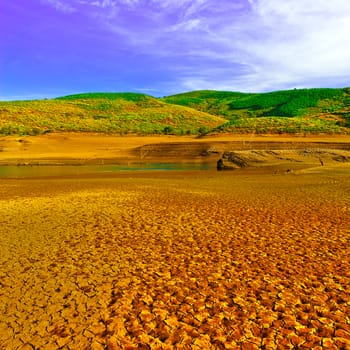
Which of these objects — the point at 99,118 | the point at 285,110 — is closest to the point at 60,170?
the point at 99,118

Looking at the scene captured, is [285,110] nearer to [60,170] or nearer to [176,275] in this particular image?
[60,170]

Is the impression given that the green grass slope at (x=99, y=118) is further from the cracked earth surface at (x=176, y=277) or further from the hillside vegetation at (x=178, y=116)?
the cracked earth surface at (x=176, y=277)

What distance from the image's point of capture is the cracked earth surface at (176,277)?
367 centimetres

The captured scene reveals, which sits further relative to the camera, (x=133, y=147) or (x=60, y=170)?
(x=133, y=147)

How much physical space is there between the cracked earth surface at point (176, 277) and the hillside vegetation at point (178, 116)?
34.3 meters

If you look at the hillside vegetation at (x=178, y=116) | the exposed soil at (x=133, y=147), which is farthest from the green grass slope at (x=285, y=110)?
the exposed soil at (x=133, y=147)

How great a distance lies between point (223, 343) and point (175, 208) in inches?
262

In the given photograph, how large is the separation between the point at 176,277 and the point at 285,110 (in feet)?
245

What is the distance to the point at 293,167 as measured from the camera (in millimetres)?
22344

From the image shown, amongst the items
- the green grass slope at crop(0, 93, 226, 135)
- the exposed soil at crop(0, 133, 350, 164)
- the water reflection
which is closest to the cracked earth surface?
the water reflection

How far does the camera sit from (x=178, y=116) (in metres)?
65.8

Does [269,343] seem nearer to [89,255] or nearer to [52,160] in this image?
[89,255]

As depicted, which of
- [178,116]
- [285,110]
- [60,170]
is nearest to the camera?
[60,170]

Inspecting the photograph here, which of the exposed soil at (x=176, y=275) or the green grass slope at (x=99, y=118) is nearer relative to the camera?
the exposed soil at (x=176, y=275)
